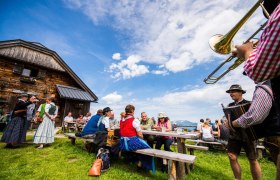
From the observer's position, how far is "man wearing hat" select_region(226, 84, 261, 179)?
2770 mm

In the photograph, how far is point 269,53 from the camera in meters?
0.83

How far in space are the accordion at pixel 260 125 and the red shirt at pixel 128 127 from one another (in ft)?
7.29

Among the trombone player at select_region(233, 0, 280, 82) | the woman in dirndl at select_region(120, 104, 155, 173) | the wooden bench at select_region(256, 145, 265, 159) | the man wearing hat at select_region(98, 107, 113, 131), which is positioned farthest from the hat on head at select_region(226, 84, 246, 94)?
the wooden bench at select_region(256, 145, 265, 159)

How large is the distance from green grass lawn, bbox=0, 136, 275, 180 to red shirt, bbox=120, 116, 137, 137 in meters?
0.95

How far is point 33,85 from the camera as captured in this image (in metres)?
14.4

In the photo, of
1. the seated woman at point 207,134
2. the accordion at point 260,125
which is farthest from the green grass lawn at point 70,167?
the accordion at point 260,125

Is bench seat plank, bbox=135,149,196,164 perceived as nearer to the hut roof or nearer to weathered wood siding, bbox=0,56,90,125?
weathered wood siding, bbox=0,56,90,125

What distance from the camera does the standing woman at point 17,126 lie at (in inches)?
244

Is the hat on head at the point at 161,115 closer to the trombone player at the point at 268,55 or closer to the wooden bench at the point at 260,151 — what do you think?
the wooden bench at the point at 260,151

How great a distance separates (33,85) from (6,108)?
9.02 ft

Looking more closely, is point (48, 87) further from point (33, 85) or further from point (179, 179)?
point (179, 179)

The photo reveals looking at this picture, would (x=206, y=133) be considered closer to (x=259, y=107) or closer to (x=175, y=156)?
(x=175, y=156)

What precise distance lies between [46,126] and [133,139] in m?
4.51

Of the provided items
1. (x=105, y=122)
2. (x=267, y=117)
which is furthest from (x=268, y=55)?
(x=105, y=122)
